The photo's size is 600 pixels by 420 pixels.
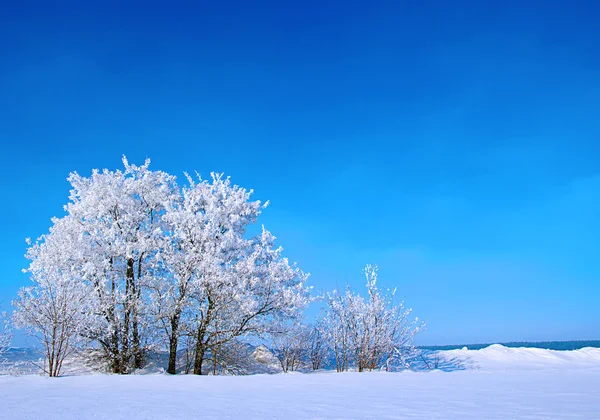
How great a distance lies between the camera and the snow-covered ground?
5.59 meters

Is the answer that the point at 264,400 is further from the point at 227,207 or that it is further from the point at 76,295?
the point at 227,207

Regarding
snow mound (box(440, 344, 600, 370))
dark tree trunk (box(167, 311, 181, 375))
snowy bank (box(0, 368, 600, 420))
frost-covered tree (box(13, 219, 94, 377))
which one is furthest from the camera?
snow mound (box(440, 344, 600, 370))

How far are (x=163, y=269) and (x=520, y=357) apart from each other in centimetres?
2045

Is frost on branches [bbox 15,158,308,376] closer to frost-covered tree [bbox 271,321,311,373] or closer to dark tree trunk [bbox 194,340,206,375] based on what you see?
dark tree trunk [bbox 194,340,206,375]

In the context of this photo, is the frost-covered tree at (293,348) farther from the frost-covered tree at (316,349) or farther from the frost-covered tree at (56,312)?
the frost-covered tree at (56,312)

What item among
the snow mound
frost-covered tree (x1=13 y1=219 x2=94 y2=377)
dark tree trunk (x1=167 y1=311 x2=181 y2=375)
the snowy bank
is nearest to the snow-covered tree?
dark tree trunk (x1=167 y1=311 x2=181 y2=375)

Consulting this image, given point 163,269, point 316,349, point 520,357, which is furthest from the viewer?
point 520,357

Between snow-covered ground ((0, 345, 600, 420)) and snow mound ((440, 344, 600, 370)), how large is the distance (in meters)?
15.9

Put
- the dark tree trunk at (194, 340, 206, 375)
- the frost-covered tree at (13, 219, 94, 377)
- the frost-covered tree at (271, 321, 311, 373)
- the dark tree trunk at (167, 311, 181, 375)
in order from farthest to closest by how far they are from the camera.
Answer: the frost-covered tree at (271, 321, 311, 373)
the dark tree trunk at (167, 311, 181, 375)
the dark tree trunk at (194, 340, 206, 375)
the frost-covered tree at (13, 219, 94, 377)

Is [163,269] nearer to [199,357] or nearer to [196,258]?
[196,258]

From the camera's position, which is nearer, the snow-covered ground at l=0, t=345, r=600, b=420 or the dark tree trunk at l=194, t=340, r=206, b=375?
the snow-covered ground at l=0, t=345, r=600, b=420

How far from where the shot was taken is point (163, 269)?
18844 mm

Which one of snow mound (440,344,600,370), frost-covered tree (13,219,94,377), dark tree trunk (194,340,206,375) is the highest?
frost-covered tree (13,219,94,377)

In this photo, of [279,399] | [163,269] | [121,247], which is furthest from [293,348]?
[279,399]
